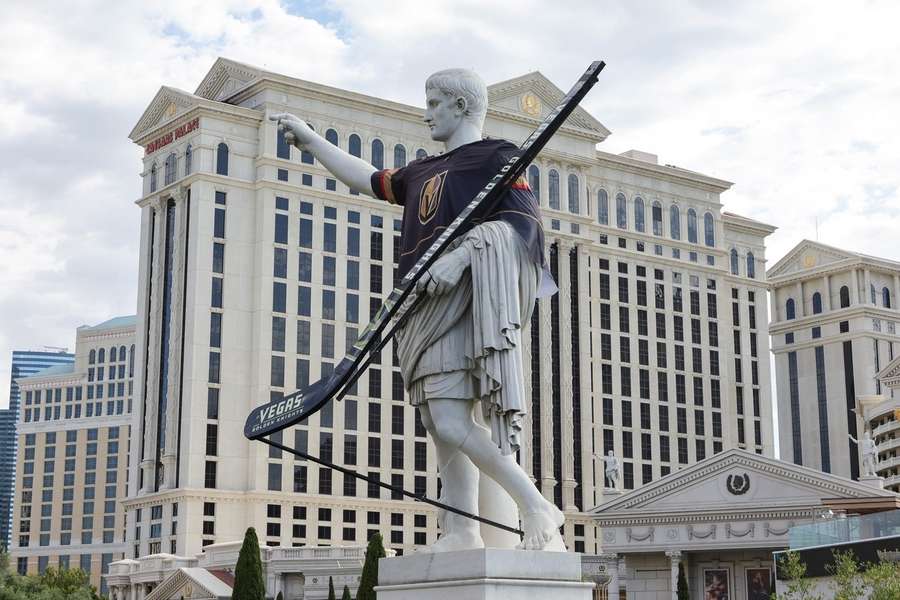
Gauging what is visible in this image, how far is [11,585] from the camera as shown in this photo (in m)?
36.5

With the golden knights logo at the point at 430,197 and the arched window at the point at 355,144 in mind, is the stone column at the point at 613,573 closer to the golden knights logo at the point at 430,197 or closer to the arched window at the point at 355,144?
the arched window at the point at 355,144

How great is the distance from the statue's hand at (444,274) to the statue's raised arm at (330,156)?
1649 millimetres

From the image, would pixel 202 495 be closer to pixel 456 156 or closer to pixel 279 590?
pixel 279 590

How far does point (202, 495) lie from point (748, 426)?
46.7 m

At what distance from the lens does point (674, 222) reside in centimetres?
10394

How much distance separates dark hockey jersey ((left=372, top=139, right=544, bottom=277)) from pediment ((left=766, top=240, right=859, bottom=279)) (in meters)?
126

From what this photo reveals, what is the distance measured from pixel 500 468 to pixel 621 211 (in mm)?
92833

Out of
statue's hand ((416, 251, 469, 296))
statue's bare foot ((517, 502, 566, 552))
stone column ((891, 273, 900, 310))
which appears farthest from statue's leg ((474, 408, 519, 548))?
stone column ((891, 273, 900, 310))

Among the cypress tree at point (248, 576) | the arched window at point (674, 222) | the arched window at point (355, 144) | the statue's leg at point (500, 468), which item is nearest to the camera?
the statue's leg at point (500, 468)

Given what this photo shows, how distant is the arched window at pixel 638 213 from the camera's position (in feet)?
335

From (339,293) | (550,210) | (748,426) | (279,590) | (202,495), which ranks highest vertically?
(550,210)

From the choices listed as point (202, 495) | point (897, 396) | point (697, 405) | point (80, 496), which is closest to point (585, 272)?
point (697, 405)

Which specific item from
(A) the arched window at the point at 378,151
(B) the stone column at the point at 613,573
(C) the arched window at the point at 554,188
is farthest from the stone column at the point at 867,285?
(B) the stone column at the point at 613,573

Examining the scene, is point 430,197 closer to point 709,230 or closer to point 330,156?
point 330,156
